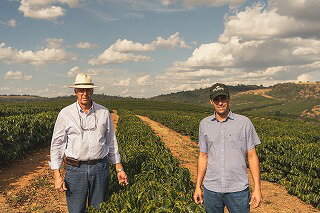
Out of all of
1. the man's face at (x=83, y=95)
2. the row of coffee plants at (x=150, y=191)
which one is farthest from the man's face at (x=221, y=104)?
the man's face at (x=83, y=95)

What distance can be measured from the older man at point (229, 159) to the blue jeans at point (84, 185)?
169 centimetres

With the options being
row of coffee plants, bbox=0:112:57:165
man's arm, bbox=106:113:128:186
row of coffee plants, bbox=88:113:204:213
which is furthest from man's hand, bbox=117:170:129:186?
row of coffee plants, bbox=0:112:57:165

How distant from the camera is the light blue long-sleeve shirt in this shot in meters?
4.16

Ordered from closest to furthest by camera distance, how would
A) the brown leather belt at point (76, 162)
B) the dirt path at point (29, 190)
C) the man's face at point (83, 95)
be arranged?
the brown leather belt at point (76, 162) → the man's face at point (83, 95) → the dirt path at point (29, 190)

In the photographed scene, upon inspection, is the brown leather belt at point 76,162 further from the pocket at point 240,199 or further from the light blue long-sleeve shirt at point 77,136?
the pocket at point 240,199

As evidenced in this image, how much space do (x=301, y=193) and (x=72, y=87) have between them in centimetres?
921

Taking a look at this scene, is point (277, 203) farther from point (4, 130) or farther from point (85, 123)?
point (4, 130)

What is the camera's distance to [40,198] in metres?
8.65

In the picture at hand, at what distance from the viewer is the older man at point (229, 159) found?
11.9ft

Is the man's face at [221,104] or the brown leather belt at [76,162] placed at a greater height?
the man's face at [221,104]

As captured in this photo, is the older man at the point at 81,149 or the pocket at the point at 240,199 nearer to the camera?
the pocket at the point at 240,199

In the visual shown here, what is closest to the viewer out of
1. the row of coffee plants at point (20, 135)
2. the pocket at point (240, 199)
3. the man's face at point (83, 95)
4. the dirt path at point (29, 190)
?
the pocket at point (240, 199)

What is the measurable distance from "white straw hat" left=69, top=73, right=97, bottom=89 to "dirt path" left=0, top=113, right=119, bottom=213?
16.2 feet

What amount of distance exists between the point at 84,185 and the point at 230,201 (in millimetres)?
2166
